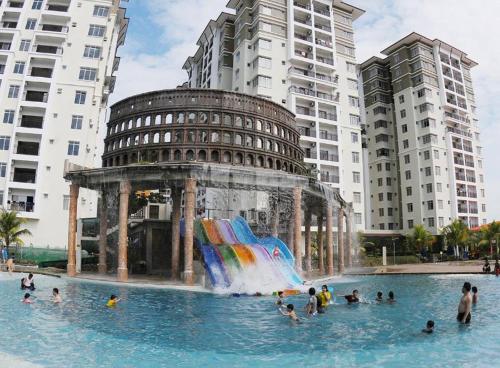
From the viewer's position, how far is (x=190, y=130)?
1649 inches

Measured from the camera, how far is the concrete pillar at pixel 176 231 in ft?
123

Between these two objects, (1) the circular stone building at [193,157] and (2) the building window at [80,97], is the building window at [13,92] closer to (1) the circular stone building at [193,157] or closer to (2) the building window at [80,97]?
(2) the building window at [80,97]

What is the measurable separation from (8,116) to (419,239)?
212 ft

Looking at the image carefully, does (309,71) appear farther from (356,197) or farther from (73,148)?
(73,148)

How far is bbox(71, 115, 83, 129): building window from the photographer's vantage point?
60406 millimetres

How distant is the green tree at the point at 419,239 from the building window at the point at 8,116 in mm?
63514

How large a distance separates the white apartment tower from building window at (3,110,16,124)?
34.1 m

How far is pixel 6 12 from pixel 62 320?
62471 mm

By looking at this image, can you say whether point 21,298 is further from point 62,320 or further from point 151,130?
point 151,130

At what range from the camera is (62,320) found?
1753 cm

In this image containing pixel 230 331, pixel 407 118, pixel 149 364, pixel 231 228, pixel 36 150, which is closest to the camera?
pixel 149 364

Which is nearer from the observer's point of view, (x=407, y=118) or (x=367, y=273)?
(x=367, y=273)

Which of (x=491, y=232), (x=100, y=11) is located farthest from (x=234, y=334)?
(x=491, y=232)

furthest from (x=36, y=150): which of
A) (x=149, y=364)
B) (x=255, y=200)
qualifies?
(x=149, y=364)
